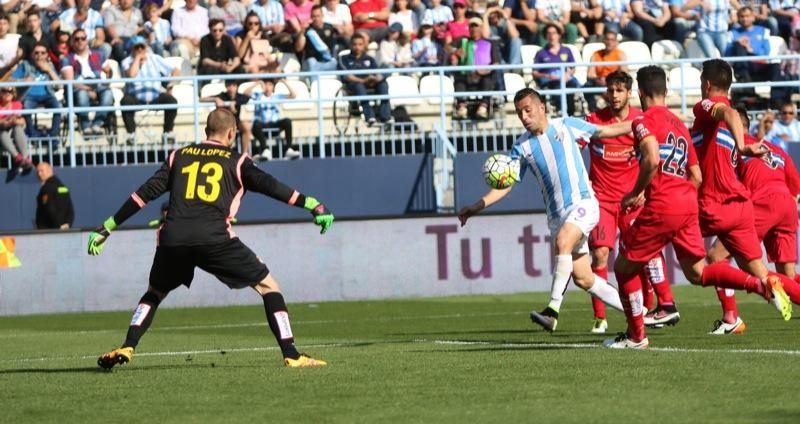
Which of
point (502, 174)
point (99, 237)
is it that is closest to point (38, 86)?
point (502, 174)

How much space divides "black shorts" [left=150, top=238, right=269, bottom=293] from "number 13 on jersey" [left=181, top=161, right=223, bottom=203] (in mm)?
342

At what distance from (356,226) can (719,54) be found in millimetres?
7537

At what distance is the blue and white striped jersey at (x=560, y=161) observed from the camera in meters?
13.1

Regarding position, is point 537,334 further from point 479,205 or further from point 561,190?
point 479,205

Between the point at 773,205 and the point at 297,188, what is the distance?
1037 centimetres

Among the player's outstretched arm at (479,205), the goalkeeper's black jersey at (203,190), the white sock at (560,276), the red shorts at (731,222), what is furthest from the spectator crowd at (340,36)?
the goalkeeper's black jersey at (203,190)

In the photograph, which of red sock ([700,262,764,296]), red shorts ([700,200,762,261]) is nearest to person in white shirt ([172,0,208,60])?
red shorts ([700,200,762,261])

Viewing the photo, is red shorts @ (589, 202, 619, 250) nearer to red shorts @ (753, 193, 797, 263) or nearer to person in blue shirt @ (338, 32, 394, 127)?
red shorts @ (753, 193, 797, 263)

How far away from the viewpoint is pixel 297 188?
23.8m

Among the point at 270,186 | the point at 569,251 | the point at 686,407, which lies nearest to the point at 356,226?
the point at 569,251

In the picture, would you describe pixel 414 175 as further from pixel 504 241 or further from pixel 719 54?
pixel 719 54

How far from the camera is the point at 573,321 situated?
16.1 metres

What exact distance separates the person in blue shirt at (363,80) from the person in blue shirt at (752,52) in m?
5.44

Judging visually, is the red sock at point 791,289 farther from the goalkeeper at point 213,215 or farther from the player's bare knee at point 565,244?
the goalkeeper at point 213,215
